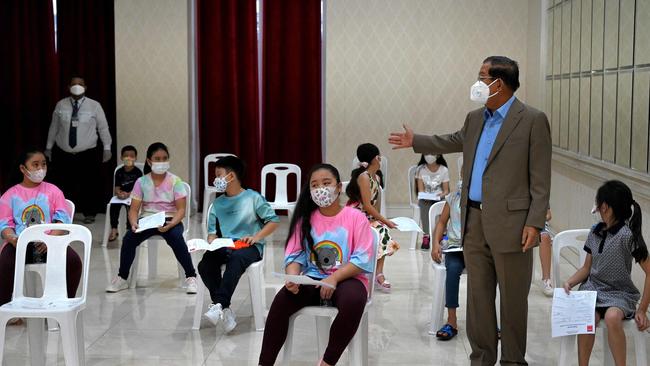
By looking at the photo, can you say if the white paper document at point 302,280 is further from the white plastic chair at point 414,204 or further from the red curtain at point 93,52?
the red curtain at point 93,52

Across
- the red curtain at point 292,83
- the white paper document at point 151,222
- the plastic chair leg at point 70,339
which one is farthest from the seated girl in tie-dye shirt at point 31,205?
the red curtain at point 292,83

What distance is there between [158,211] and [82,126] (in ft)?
10.7

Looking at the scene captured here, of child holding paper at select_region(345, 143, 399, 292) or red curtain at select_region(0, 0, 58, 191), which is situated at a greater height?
red curtain at select_region(0, 0, 58, 191)

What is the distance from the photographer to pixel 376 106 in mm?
10414

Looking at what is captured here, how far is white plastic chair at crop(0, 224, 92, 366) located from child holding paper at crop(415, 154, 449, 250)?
13.8 feet

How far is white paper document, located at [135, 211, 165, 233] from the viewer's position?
6.52m

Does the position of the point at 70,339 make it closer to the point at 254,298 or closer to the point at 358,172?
the point at 254,298

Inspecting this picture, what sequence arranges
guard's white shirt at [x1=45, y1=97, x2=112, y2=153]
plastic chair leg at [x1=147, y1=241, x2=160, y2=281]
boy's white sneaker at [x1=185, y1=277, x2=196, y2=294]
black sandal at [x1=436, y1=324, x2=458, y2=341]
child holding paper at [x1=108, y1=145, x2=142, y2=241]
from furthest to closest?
guard's white shirt at [x1=45, y1=97, x2=112, y2=153] → child holding paper at [x1=108, y1=145, x2=142, y2=241] → plastic chair leg at [x1=147, y1=241, x2=160, y2=281] → boy's white sneaker at [x1=185, y1=277, x2=196, y2=294] → black sandal at [x1=436, y1=324, x2=458, y2=341]

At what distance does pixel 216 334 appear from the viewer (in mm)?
5754

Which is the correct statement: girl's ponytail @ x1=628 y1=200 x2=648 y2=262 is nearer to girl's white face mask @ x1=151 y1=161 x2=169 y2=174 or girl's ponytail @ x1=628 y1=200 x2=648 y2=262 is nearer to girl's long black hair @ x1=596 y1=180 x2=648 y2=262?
girl's long black hair @ x1=596 y1=180 x2=648 y2=262

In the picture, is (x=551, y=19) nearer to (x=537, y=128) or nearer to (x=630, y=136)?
(x=630, y=136)

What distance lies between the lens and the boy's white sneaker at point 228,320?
5.74 meters

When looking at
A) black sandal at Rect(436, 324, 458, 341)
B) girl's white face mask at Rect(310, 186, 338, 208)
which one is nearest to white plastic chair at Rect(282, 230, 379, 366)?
girl's white face mask at Rect(310, 186, 338, 208)

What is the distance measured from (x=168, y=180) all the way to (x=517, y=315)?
3.27m
